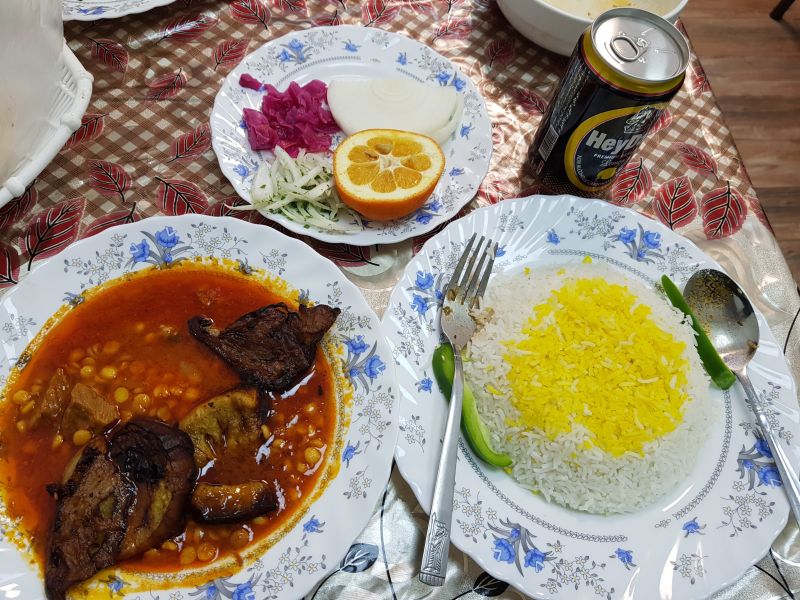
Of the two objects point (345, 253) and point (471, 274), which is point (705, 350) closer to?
point (471, 274)

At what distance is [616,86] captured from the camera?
212 cm

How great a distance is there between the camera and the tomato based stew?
1.80 m

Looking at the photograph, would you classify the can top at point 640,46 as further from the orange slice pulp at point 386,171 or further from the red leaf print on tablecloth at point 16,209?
the red leaf print on tablecloth at point 16,209

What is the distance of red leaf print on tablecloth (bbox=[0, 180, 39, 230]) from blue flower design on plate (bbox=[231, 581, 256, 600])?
6.17 ft

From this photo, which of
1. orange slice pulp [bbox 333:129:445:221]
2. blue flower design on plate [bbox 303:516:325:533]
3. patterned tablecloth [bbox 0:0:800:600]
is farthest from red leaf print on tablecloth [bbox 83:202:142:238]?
blue flower design on plate [bbox 303:516:325:533]

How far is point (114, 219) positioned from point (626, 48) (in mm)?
2307

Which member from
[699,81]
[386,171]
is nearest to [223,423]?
[386,171]

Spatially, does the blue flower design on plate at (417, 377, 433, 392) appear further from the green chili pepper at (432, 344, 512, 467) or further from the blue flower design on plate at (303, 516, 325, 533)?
the blue flower design on plate at (303, 516, 325, 533)

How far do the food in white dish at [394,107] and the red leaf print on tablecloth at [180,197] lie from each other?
77cm

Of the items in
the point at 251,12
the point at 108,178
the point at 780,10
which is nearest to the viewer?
the point at 108,178

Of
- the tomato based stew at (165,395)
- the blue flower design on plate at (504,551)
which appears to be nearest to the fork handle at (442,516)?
the blue flower design on plate at (504,551)

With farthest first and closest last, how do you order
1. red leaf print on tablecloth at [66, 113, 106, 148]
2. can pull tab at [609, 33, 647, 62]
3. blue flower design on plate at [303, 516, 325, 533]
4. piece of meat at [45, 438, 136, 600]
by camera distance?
red leaf print on tablecloth at [66, 113, 106, 148] → can pull tab at [609, 33, 647, 62] → blue flower design on plate at [303, 516, 325, 533] → piece of meat at [45, 438, 136, 600]

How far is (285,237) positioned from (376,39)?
4.89ft

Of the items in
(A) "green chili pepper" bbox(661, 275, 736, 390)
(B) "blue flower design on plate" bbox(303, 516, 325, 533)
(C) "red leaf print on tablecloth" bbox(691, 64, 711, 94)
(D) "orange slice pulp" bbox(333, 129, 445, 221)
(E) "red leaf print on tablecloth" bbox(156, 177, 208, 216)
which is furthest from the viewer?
(C) "red leaf print on tablecloth" bbox(691, 64, 711, 94)
